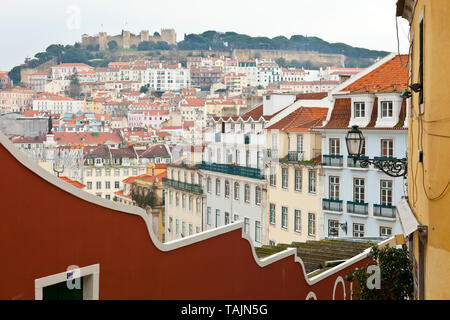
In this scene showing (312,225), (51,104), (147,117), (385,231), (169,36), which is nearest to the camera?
(385,231)

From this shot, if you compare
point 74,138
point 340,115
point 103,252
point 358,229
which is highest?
point 340,115

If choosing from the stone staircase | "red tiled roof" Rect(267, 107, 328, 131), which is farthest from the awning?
"red tiled roof" Rect(267, 107, 328, 131)

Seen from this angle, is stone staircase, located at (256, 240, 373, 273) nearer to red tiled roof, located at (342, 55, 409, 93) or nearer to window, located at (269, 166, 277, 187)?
red tiled roof, located at (342, 55, 409, 93)

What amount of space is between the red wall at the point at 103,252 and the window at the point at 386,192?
41.7ft

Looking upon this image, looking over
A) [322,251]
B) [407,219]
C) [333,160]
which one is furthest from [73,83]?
[407,219]

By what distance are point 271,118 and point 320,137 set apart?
4.23 metres

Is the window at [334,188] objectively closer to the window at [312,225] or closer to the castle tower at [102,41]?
the window at [312,225]

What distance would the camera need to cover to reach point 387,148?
20328 mm

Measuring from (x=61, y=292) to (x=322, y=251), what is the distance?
712 cm

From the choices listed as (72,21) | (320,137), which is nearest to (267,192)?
(320,137)

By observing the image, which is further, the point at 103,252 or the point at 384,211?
the point at 384,211

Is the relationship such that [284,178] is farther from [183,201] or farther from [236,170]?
[183,201]

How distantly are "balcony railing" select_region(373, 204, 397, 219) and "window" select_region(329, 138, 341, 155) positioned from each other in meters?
2.40

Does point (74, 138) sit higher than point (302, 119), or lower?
lower
